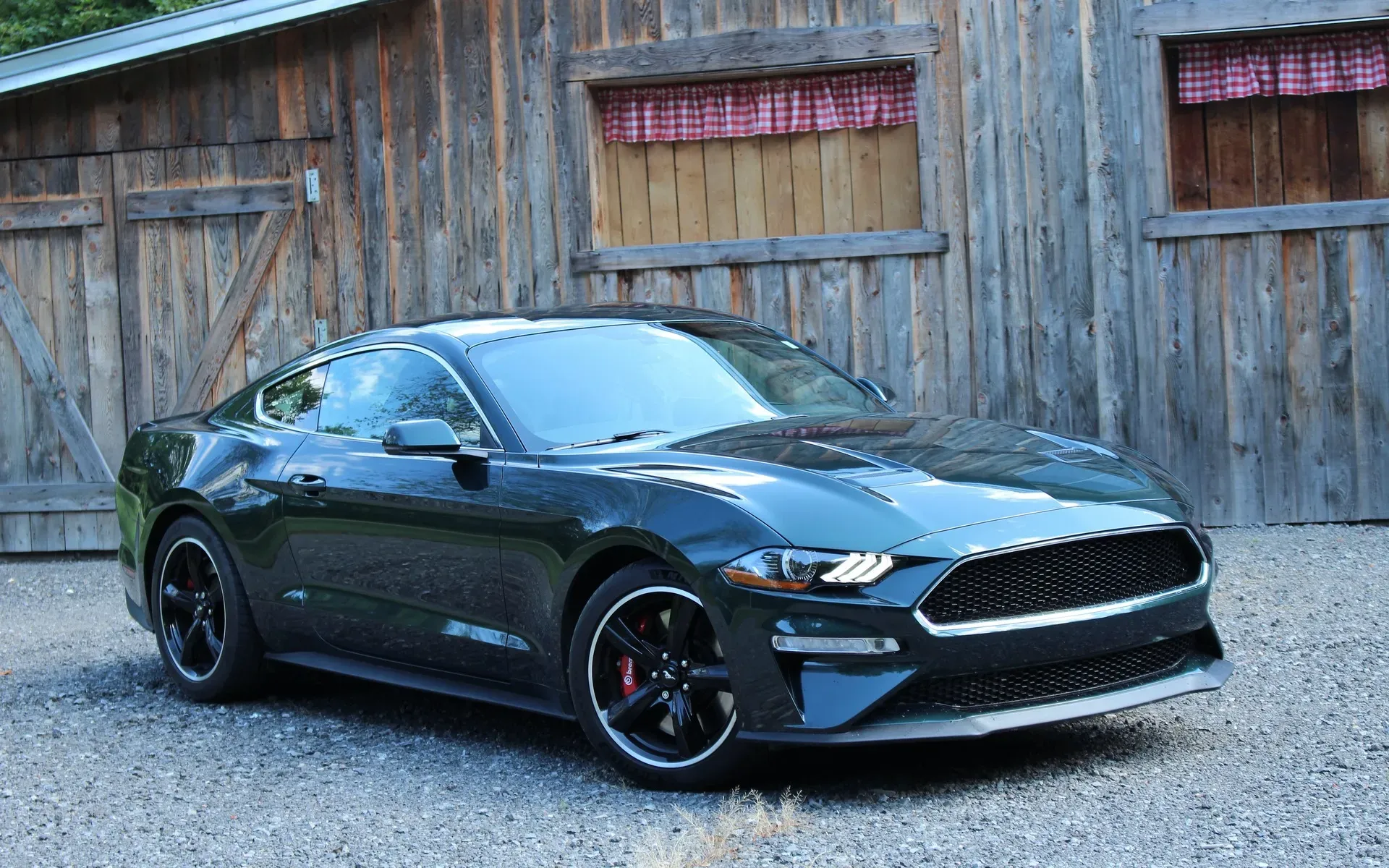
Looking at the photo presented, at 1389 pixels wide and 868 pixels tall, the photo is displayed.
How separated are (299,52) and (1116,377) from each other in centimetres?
607

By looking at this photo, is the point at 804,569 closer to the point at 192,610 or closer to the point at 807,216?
the point at 192,610

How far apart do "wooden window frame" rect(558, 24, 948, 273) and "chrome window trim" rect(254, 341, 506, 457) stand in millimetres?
4076

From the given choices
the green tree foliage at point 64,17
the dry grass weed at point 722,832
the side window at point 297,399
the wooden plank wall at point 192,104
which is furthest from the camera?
the green tree foliage at point 64,17

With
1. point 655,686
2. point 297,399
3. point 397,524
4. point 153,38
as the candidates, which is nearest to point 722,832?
point 655,686

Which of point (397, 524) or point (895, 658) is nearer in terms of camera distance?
point (895, 658)

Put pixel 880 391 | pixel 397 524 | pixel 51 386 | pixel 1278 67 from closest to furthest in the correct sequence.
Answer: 1. pixel 397 524
2. pixel 880 391
3. pixel 1278 67
4. pixel 51 386

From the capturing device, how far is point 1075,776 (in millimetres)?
4527

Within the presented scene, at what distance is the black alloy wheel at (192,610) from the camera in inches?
254

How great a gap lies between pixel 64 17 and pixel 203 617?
66.8ft

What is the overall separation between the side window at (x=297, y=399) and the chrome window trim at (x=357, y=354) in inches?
0.6

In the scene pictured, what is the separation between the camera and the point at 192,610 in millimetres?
6539

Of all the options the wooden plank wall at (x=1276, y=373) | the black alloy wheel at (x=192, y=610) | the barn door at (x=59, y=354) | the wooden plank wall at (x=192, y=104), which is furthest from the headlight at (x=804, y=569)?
the barn door at (x=59, y=354)

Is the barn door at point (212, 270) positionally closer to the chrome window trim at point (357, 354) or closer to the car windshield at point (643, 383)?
the chrome window trim at point (357, 354)

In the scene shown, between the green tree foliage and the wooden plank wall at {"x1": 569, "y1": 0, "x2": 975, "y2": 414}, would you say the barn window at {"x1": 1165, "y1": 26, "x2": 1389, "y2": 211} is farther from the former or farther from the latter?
the green tree foliage
